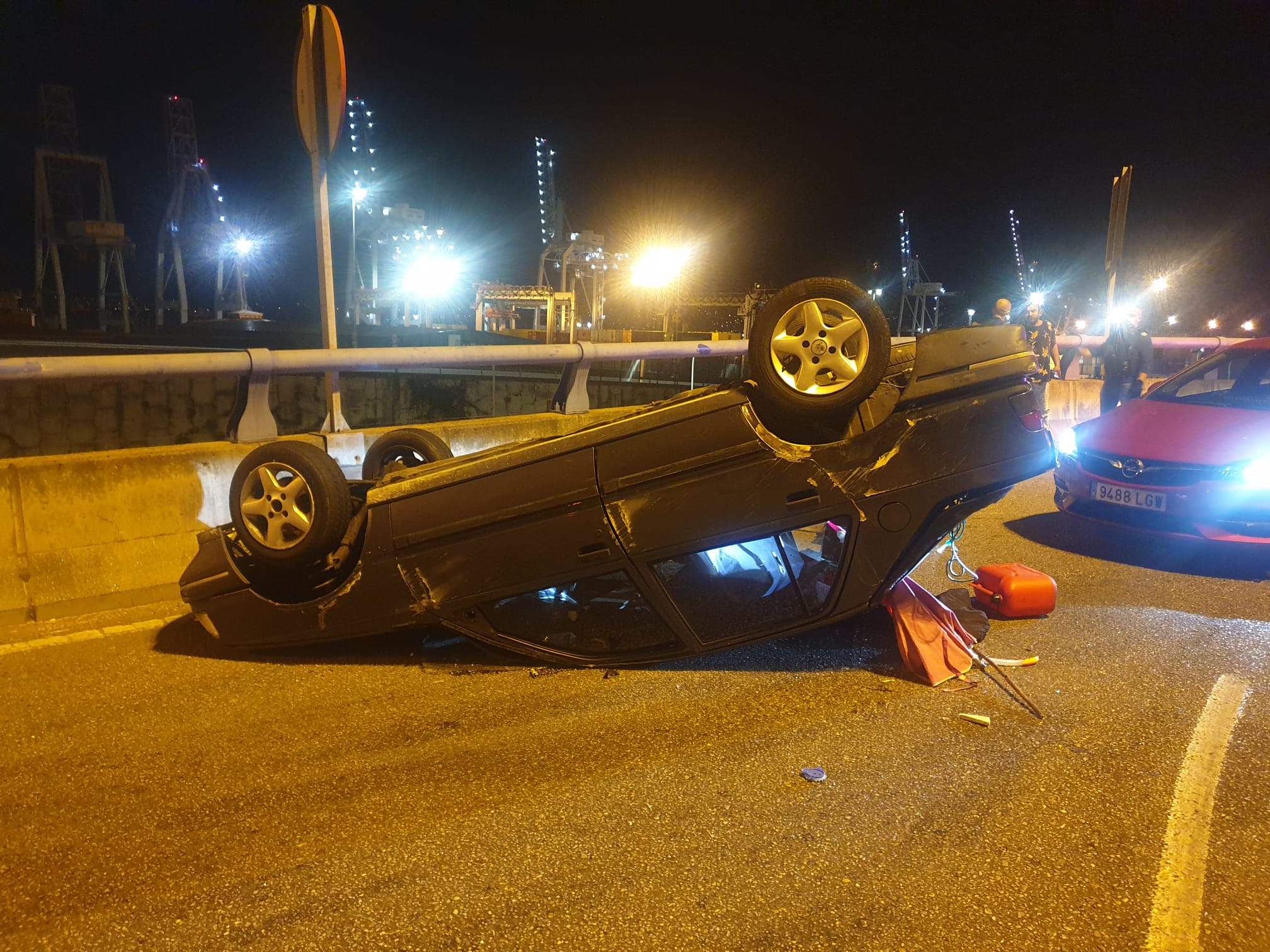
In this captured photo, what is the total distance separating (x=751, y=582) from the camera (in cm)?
418

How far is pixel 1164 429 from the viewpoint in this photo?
6281 mm

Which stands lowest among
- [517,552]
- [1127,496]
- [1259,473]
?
[1127,496]

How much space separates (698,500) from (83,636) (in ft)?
10.6

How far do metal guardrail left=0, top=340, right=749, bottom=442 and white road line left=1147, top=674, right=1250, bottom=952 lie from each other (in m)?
4.43

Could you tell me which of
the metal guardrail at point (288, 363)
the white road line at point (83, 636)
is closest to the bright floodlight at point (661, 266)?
the metal guardrail at point (288, 363)

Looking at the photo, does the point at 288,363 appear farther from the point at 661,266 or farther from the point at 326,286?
the point at 661,266

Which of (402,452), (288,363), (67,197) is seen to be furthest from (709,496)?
(67,197)

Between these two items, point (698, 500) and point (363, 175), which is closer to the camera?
point (698, 500)

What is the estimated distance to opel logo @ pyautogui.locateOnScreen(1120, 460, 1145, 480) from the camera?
598 centimetres

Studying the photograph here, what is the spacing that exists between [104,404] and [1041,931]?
19.1m

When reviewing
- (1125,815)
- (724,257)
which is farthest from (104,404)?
(724,257)

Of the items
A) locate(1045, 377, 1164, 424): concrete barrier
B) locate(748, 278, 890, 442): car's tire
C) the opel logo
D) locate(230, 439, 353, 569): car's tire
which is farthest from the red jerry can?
locate(1045, 377, 1164, 424): concrete barrier

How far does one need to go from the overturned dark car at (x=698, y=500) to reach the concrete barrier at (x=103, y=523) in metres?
1.12

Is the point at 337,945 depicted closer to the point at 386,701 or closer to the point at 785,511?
the point at 386,701
